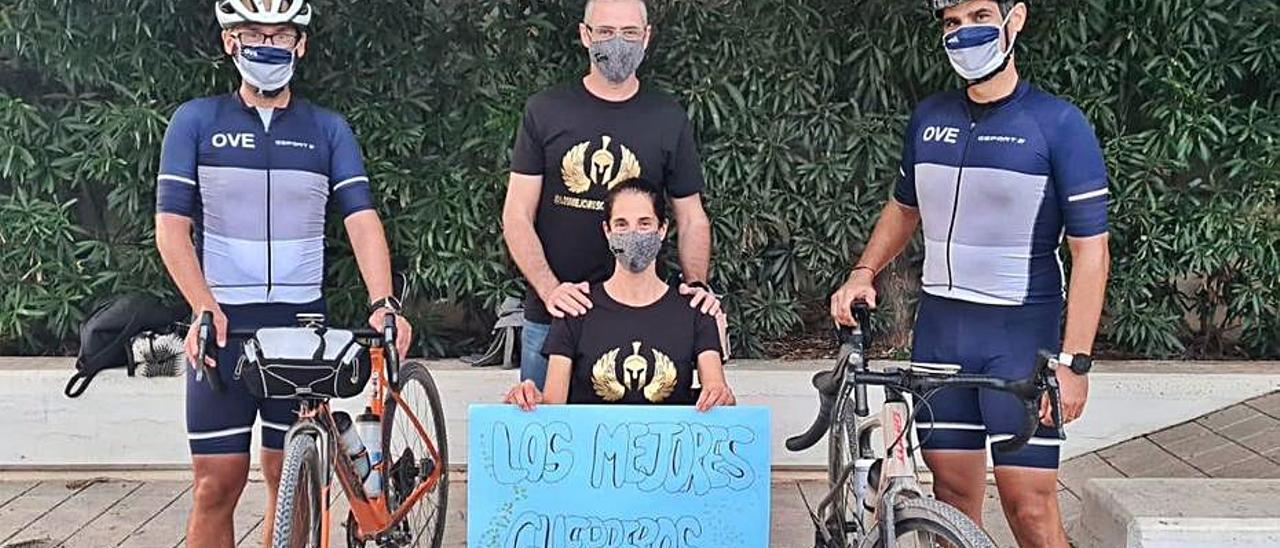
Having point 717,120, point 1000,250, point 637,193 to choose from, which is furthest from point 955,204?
point 717,120

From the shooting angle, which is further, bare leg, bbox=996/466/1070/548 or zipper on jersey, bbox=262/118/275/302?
zipper on jersey, bbox=262/118/275/302

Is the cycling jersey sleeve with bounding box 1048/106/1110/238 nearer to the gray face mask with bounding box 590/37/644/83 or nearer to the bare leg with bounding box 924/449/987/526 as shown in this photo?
the bare leg with bounding box 924/449/987/526

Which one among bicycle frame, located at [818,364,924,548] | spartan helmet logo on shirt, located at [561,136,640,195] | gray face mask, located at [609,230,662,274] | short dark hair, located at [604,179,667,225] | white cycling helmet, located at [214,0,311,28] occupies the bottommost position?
bicycle frame, located at [818,364,924,548]

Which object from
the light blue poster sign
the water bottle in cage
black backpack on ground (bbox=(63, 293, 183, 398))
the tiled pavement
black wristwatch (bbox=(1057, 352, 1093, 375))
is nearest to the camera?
black wristwatch (bbox=(1057, 352, 1093, 375))

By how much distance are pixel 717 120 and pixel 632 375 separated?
2.16 metres

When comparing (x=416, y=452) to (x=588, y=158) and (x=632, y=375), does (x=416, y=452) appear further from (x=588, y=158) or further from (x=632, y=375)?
(x=588, y=158)

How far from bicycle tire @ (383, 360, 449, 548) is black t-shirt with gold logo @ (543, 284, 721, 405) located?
1.77 ft

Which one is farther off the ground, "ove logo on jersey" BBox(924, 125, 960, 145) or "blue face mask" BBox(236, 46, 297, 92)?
"blue face mask" BBox(236, 46, 297, 92)

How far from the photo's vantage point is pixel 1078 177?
9.06 ft

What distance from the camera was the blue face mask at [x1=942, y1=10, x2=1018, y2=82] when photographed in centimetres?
283

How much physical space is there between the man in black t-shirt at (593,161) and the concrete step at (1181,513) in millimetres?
1383

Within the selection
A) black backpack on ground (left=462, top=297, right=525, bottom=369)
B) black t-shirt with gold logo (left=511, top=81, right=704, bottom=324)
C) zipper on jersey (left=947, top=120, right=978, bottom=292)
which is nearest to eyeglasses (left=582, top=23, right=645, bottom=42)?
black t-shirt with gold logo (left=511, top=81, right=704, bottom=324)

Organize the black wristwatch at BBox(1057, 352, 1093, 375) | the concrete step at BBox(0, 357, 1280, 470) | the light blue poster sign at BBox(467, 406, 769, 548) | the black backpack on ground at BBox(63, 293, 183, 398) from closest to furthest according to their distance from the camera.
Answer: the black wristwatch at BBox(1057, 352, 1093, 375) → the light blue poster sign at BBox(467, 406, 769, 548) → the black backpack on ground at BBox(63, 293, 183, 398) → the concrete step at BBox(0, 357, 1280, 470)

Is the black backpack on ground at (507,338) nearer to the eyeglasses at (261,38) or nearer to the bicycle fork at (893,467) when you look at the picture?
the eyeglasses at (261,38)
